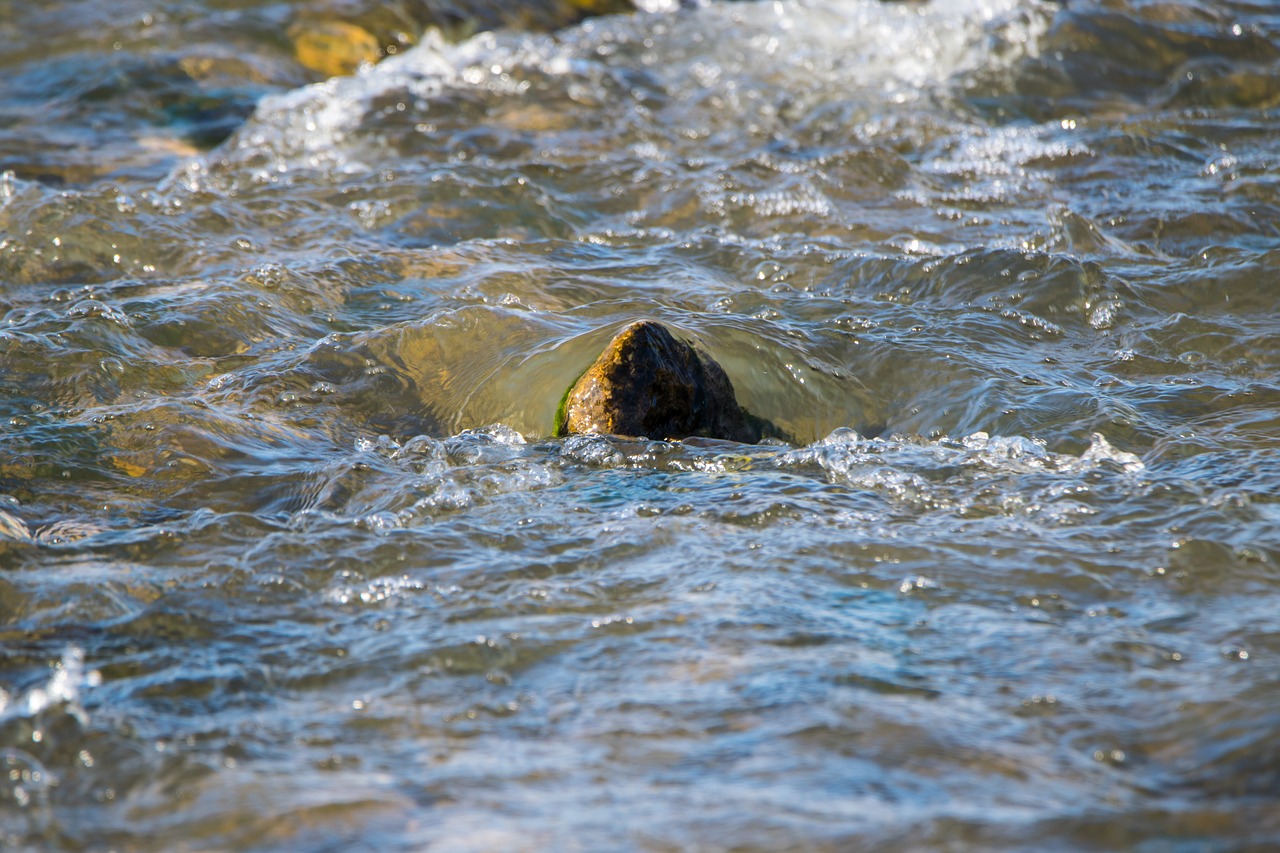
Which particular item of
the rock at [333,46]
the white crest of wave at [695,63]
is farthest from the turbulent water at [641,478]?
the rock at [333,46]

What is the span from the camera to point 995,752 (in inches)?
97.6

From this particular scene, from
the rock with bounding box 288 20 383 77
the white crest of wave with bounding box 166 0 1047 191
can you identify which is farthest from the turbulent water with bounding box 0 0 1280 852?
the rock with bounding box 288 20 383 77

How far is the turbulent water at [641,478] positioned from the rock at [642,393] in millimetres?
105

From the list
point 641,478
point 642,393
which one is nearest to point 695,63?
point 642,393

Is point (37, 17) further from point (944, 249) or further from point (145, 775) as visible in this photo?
point (145, 775)

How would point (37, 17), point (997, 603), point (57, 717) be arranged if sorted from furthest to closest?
point (37, 17) < point (997, 603) < point (57, 717)

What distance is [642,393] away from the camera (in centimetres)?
404

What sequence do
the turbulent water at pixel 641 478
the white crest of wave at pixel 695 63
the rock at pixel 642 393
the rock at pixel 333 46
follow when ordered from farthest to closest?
the rock at pixel 333 46 < the white crest of wave at pixel 695 63 < the rock at pixel 642 393 < the turbulent water at pixel 641 478

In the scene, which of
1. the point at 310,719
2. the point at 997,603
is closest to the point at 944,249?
the point at 997,603

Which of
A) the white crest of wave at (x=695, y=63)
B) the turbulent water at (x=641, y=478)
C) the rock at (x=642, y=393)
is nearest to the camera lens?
the turbulent water at (x=641, y=478)

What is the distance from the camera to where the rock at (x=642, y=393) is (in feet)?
13.2

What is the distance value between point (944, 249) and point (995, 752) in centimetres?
364

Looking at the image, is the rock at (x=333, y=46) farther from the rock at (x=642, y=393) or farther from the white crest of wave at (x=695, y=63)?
the rock at (x=642, y=393)

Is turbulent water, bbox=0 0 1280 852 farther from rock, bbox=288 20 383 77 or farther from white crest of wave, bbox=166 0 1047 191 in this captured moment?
rock, bbox=288 20 383 77
